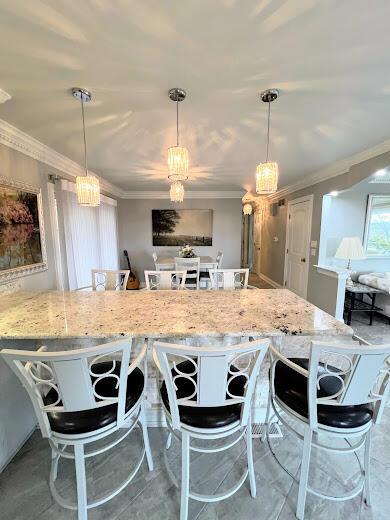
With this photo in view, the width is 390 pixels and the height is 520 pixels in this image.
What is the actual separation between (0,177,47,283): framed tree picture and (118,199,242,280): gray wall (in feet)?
10.9

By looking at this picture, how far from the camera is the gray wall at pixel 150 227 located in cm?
577

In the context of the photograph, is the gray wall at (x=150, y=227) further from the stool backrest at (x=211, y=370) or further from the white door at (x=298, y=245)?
the stool backrest at (x=211, y=370)

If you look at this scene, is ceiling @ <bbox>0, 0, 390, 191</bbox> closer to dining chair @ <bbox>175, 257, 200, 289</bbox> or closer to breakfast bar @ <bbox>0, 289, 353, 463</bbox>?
breakfast bar @ <bbox>0, 289, 353, 463</bbox>

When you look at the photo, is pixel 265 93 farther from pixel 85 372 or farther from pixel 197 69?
pixel 85 372

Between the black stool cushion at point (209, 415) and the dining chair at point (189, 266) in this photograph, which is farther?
the dining chair at point (189, 266)

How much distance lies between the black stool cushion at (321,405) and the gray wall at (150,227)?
15.0 ft

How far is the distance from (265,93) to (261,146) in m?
1.13

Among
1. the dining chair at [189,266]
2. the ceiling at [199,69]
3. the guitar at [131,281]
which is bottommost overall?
the guitar at [131,281]

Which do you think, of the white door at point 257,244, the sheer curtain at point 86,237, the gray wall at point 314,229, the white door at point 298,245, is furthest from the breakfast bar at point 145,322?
the white door at point 257,244

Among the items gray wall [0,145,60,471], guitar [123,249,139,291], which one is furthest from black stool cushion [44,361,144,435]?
guitar [123,249,139,291]

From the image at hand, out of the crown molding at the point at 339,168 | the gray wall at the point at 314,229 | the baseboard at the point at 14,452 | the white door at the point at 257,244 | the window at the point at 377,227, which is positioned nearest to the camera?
the baseboard at the point at 14,452

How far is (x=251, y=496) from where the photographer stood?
127 cm

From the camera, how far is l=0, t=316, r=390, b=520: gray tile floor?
47.1 inches

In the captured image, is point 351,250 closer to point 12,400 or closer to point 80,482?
point 80,482
